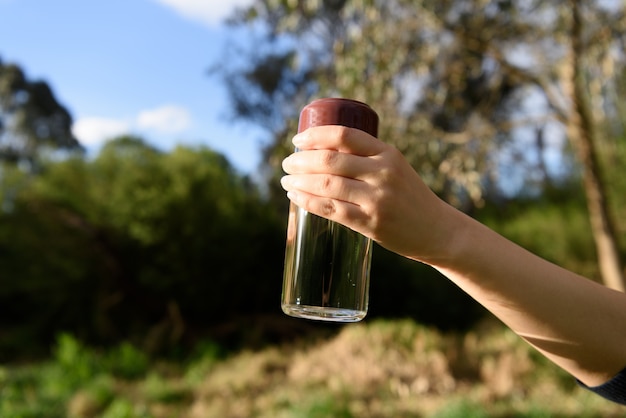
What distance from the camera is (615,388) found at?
36.8 inches

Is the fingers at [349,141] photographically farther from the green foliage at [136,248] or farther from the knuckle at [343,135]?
the green foliage at [136,248]

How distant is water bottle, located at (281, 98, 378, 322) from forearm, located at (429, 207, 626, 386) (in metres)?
0.12

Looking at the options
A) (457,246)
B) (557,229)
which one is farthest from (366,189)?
(557,229)

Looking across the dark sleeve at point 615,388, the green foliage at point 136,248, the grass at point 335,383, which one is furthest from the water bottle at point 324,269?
the green foliage at point 136,248

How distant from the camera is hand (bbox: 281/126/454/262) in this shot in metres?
0.72

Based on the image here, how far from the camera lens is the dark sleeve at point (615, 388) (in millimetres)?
918

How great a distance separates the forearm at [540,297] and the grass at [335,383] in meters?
3.08

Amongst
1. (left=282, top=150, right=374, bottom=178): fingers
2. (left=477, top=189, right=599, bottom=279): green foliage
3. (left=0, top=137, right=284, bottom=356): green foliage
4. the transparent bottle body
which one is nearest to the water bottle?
the transparent bottle body

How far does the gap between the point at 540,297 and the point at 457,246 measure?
150 millimetres

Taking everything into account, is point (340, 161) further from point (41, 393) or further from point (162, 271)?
point (162, 271)

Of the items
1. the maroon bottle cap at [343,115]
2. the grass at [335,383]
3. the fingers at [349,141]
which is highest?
the maroon bottle cap at [343,115]

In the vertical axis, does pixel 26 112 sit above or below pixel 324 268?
above

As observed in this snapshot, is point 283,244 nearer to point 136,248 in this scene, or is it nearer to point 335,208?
point 136,248

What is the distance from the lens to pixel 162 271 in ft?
26.6
